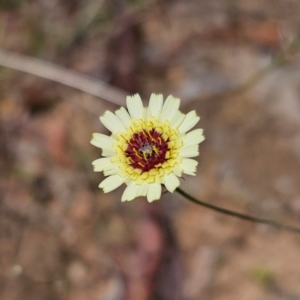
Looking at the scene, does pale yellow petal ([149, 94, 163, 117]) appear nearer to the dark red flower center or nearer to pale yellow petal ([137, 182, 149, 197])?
the dark red flower center

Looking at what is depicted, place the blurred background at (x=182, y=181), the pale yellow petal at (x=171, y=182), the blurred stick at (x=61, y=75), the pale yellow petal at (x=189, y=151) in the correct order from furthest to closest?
the blurred stick at (x=61, y=75) < the blurred background at (x=182, y=181) < the pale yellow petal at (x=189, y=151) < the pale yellow petal at (x=171, y=182)

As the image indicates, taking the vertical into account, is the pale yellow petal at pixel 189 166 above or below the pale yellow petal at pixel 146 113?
below

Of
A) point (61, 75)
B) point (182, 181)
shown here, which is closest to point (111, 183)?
point (182, 181)

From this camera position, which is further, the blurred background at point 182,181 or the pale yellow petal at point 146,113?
the blurred background at point 182,181

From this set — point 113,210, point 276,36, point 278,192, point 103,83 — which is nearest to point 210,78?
point 276,36

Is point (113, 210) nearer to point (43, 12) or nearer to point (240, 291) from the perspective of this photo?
point (240, 291)

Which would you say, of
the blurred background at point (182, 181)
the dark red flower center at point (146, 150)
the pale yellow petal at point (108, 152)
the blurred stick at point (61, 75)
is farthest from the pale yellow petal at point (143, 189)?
the blurred stick at point (61, 75)

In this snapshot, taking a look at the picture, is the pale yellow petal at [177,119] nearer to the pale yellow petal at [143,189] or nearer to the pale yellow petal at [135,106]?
the pale yellow petal at [135,106]
